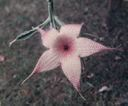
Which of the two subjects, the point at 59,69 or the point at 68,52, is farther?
the point at 59,69

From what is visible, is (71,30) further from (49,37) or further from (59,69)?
(59,69)

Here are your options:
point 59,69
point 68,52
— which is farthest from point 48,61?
point 59,69

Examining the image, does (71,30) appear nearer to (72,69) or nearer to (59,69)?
(72,69)

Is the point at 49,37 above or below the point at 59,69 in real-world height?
above

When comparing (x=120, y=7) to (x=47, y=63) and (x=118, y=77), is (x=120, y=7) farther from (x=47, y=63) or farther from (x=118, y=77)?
(x=47, y=63)

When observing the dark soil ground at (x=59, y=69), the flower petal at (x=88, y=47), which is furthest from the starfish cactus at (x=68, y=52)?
the dark soil ground at (x=59, y=69)
